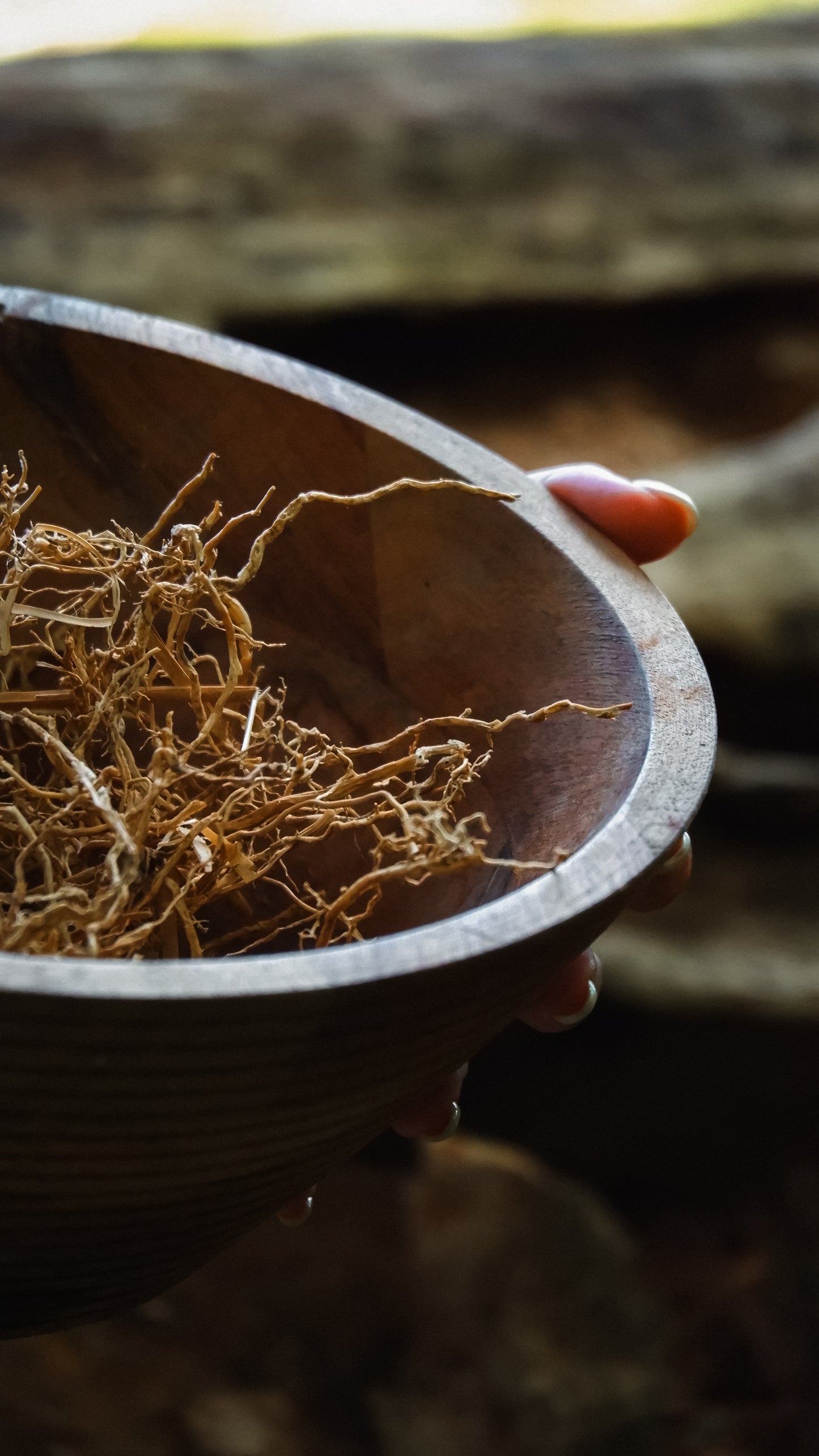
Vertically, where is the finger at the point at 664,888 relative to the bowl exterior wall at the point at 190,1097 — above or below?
below

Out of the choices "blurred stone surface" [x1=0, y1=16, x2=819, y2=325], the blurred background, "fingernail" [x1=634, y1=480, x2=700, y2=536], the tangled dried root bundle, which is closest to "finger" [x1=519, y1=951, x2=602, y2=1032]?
the tangled dried root bundle

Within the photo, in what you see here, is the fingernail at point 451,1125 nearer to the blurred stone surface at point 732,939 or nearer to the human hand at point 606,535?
the human hand at point 606,535

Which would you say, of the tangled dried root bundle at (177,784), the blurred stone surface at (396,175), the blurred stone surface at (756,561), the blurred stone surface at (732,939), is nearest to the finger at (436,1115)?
the tangled dried root bundle at (177,784)

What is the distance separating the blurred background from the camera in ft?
3.31

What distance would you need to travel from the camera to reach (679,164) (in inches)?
68.5

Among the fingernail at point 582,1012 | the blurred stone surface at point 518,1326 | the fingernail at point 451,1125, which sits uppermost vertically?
the fingernail at point 582,1012

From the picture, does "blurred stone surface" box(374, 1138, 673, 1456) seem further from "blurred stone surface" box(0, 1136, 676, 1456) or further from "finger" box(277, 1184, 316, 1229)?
"finger" box(277, 1184, 316, 1229)

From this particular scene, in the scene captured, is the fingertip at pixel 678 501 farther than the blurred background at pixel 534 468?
No

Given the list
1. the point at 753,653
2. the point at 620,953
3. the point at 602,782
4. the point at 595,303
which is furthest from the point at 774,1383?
the point at 595,303

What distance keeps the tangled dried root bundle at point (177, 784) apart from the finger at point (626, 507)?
0.30ft

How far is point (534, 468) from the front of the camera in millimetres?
1496

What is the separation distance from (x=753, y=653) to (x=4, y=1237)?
3.36ft

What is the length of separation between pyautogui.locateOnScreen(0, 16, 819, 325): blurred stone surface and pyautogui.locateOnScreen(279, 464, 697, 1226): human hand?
87cm

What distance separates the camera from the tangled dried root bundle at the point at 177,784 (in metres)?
0.45
